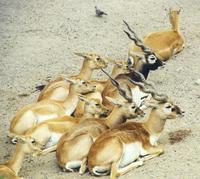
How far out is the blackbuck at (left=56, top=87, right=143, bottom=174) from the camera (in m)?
7.90

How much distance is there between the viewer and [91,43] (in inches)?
492

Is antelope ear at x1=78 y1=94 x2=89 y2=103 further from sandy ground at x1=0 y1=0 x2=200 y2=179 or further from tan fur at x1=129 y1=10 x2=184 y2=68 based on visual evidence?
tan fur at x1=129 y1=10 x2=184 y2=68

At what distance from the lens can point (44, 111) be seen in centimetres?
889

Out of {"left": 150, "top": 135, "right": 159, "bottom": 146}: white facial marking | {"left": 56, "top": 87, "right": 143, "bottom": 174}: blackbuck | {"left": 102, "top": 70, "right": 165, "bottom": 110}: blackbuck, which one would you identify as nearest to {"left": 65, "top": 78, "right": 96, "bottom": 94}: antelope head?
{"left": 102, "top": 70, "right": 165, "bottom": 110}: blackbuck

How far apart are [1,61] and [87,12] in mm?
2704

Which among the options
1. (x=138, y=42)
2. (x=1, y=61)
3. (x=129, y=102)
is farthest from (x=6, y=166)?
(x=1, y=61)

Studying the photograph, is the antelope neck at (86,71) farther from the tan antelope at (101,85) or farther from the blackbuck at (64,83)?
the tan antelope at (101,85)

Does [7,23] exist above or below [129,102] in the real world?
below

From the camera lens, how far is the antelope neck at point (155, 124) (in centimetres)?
830

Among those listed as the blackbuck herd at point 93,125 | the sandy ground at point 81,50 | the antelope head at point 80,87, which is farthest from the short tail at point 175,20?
the antelope head at point 80,87

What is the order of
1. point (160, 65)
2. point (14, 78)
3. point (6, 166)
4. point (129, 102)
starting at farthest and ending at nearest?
point (14, 78) < point (160, 65) < point (129, 102) < point (6, 166)

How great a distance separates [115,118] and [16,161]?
1.43 m

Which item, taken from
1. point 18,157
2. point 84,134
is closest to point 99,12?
point 84,134

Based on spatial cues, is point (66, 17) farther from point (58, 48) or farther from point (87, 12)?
point (58, 48)
